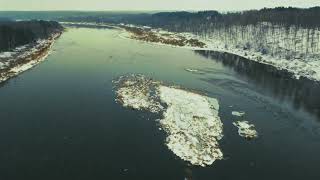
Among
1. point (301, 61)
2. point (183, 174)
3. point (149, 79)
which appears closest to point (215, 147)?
point (183, 174)

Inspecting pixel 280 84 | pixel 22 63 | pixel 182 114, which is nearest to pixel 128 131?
pixel 182 114

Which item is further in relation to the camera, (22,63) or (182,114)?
(22,63)

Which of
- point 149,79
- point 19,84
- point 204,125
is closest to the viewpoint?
point 204,125

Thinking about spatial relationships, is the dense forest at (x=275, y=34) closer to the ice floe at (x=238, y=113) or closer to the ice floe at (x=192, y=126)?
the ice floe at (x=192, y=126)

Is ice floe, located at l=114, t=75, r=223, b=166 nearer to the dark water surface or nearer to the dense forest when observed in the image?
the dark water surface

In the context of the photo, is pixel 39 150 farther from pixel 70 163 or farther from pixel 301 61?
pixel 301 61

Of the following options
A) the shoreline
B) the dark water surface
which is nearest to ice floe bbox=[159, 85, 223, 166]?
the dark water surface

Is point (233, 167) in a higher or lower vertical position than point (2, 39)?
lower

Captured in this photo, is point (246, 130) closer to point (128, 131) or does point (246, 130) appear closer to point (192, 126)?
point (192, 126)
